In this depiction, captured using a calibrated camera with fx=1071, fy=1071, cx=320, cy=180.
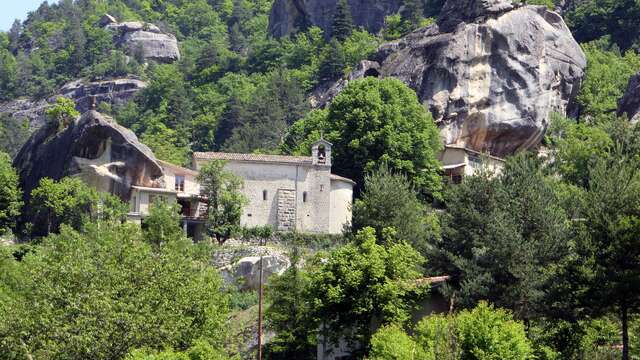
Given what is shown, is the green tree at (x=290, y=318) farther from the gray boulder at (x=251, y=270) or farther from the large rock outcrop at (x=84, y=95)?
the large rock outcrop at (x=84, y=95)

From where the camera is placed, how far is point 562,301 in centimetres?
3991

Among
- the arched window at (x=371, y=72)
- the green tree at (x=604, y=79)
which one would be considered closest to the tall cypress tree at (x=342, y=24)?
the green tree at (x=604, y=79)

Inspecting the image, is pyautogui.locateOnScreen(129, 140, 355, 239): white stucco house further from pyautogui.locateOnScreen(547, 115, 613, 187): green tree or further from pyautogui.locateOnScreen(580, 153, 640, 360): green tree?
pyautogui.locateOnScreen(580, 153, 640, 360): green tree

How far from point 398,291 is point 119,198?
87.3ft

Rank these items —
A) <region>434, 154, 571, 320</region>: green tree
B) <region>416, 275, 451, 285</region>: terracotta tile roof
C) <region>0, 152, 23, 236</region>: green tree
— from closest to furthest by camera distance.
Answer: <region>434, 154, 571, 320</region>: green tree < <region>416, 275, 451, 285</region>: terracotta tile roof < <region>0, 152, 23, 236</region>: green tree

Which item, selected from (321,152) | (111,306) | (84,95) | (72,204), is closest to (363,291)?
(111,306)

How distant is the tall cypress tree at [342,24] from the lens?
12344 centimetres

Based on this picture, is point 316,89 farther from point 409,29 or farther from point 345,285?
point 345,285

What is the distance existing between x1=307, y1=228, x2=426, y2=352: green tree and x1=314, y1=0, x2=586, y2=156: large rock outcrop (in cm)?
3525

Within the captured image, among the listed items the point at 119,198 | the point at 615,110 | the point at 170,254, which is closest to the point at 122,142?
the point at 119,198

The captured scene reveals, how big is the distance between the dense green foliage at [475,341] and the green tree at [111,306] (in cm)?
785

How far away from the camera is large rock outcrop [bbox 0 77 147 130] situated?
150 metres

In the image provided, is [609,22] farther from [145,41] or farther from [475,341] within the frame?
[145,41]

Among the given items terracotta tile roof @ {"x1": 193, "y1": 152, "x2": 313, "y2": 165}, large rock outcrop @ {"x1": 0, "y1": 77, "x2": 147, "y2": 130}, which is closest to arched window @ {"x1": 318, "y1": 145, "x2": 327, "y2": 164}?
terracotta tile roof @ {"x1": 193, "y1": 152, "x2": 313, "y2": 165}
